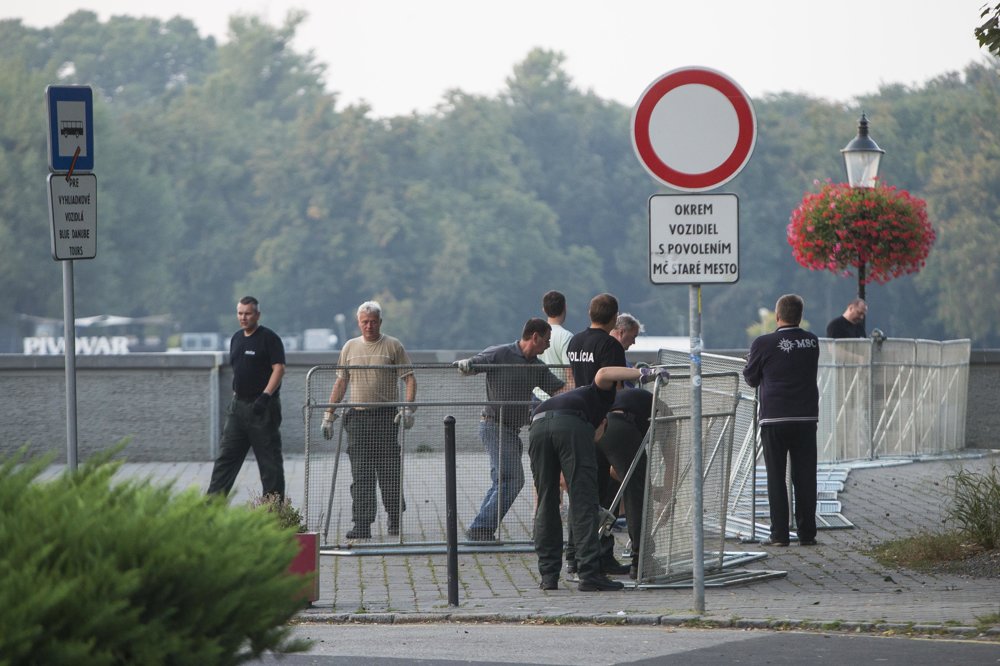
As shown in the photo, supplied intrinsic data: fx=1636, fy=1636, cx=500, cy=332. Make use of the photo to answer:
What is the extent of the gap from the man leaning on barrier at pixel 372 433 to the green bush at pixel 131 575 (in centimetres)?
723

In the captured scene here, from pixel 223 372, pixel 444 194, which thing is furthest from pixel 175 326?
pixel 223 372

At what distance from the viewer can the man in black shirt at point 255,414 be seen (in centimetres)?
1263

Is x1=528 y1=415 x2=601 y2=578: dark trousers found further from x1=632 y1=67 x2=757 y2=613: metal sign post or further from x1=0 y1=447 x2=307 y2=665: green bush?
x1=0 y1=447 x2=307 y2=665: green bush

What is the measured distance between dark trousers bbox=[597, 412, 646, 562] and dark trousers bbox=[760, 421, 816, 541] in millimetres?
1788

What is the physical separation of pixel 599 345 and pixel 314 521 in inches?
116

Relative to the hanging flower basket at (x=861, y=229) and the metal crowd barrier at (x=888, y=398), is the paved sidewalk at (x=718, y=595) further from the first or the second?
the hanging flower basket at (x=861, y=229)

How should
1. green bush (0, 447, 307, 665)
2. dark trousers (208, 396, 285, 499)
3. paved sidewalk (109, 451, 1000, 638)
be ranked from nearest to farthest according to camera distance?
green bush (0, 447, 307, 665)
paved sidewalk (109, 451, 1000, 638)
dark trousers (208, 396, 285, 499)

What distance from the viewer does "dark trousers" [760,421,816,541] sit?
37.2 ft

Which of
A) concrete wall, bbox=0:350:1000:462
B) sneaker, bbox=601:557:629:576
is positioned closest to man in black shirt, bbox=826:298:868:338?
concrete wall, bbox=0:350:1000:462

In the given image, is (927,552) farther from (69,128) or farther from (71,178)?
(69,128)

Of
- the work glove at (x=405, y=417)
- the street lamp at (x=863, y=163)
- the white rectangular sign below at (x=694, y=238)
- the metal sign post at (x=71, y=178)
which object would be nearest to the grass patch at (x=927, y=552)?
the white rectangular sign below at (x=694, y=238)

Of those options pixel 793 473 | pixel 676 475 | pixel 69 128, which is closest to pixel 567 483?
pixel 676 475

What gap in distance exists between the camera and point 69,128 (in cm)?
934

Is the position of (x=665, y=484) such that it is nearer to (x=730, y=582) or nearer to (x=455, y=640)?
(x=730, y=582)
